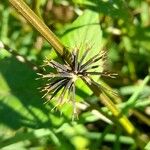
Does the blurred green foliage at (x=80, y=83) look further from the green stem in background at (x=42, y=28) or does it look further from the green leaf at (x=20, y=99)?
the green stem in background at (x=42, y=28)

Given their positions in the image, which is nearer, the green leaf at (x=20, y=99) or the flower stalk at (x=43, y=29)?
the flower stalk at (x=43, y=29)

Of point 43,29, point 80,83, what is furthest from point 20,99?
point 43,29

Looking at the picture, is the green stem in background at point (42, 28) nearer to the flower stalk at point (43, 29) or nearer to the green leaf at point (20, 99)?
the flower stalk at point (43, 29)

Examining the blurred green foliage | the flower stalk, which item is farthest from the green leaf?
the flower stalk

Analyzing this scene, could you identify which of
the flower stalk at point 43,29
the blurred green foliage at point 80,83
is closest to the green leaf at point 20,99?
the blurred green foliage at point 80,83

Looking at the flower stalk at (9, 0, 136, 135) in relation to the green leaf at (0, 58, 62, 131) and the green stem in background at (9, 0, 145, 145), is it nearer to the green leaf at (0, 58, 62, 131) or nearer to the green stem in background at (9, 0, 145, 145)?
the green stem in background at (9, 0, 145, 145)

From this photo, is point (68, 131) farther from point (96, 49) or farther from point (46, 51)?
point (96, 49)

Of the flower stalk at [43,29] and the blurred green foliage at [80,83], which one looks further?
the blurred green foliage at [80,83]

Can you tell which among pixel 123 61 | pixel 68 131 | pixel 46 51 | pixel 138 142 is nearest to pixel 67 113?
pixel 138 142

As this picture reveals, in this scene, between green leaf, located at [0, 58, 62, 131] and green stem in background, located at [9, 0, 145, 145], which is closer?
green stem in background, located at [9, 0, 145, 145]
